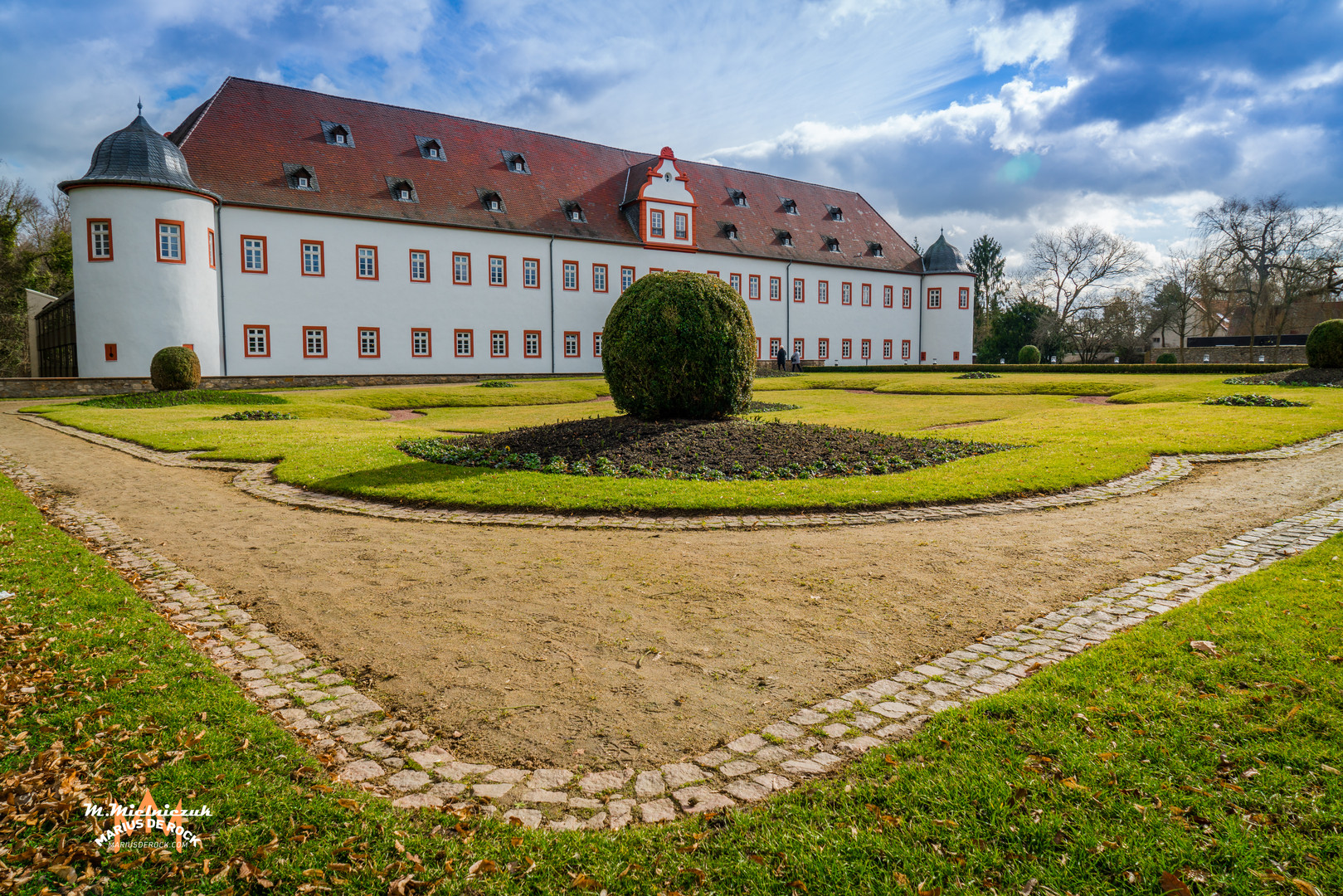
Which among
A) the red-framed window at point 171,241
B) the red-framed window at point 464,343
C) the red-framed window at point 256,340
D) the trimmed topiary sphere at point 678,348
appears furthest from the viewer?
the red-framed window at point 464,343

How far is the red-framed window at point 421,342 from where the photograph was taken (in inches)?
1578

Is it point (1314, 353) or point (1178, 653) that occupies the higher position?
point (1314, 353)

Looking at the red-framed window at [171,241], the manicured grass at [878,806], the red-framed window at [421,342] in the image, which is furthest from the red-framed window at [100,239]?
the manicured grass at [878,806]

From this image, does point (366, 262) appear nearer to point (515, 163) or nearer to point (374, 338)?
point (374, 338)

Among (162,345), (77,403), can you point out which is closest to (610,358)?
(77,403)

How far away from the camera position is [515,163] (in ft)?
147

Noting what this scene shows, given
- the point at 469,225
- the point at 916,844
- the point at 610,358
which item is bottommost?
the point at 916,844

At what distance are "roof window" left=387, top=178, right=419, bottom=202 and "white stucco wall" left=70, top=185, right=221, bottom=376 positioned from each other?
9.12 m

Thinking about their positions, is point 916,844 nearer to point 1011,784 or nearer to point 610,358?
point 1011,784

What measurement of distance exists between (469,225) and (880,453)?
110 feet

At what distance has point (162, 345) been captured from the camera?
1286 inches

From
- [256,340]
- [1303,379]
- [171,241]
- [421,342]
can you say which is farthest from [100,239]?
A: [1303,379]

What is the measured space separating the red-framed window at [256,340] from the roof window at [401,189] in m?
9.29

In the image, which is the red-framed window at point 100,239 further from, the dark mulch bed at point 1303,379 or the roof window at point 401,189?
the dark mulch bed at point 1303,379
